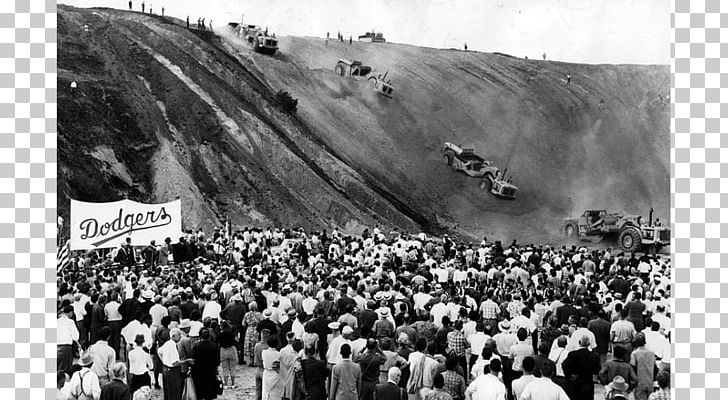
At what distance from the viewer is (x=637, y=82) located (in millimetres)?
70062

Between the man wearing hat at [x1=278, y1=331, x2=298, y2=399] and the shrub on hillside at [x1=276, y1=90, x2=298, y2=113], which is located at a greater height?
the shrub on hillside at [x1=276, y1=90, x2=298, y2=113]

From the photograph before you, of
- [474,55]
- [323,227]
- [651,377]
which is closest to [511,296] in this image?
[651,377]

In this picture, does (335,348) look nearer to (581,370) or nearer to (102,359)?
(102,359)

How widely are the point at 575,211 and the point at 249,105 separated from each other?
21.5m

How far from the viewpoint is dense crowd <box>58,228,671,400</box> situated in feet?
40.9

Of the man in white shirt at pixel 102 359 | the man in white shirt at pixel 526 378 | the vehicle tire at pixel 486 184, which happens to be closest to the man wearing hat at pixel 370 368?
the man in white shirt at pixel 526 378

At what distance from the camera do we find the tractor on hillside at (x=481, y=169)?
5216cm

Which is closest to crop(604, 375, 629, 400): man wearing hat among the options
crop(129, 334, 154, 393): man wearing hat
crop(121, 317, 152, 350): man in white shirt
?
crop(129, 334, 154, 393): man wearing hat

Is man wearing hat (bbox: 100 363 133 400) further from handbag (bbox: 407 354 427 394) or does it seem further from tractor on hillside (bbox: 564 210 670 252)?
tractor on hillside (bbox: 564 210 670 252)

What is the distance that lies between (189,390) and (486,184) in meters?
40.2

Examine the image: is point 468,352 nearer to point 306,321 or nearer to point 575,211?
point 306,321

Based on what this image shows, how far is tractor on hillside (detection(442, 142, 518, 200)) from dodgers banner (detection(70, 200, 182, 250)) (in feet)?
92.5

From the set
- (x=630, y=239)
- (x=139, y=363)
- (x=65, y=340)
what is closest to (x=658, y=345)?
(x=139, y=363)

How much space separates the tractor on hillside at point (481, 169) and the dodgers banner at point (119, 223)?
92.5 feet
